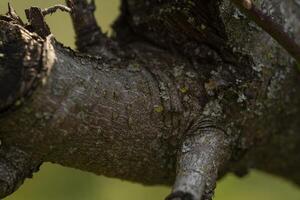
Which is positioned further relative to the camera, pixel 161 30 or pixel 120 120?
pixel 161 30

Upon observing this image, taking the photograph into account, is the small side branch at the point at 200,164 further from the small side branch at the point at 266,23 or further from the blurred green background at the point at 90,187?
the blurred green background at the point at 90,187

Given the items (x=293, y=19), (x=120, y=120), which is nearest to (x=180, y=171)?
(x=120, y=120)

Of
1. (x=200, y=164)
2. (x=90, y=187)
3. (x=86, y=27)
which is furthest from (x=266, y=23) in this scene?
(x=90, y=187)

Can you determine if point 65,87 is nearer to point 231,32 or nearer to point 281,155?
point 231,32

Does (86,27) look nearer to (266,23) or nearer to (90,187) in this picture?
(266,23)

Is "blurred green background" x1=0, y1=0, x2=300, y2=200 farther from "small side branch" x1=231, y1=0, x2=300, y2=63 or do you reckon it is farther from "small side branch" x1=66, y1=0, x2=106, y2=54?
"small side branch" x1=231, y1=0, x2=300, y2=63

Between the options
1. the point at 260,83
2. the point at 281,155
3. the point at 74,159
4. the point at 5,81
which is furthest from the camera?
the point at 281,155
